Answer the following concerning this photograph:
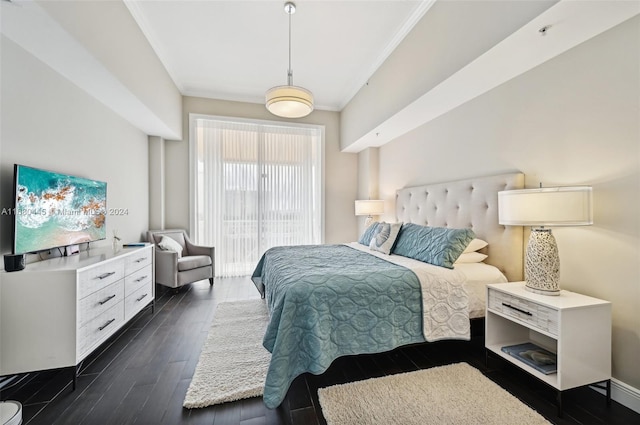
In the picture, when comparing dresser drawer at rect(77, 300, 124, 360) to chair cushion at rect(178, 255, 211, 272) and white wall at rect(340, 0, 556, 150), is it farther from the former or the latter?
white wall at rect(340, 0, 556, 150)

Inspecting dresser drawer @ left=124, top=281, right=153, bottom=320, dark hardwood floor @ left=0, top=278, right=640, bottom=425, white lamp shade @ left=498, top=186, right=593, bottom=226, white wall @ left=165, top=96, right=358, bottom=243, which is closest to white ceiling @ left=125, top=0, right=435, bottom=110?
white wall @ left=165, top=96, right=358, bottom=243

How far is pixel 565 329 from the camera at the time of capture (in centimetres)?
145

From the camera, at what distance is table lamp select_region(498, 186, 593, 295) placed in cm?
153

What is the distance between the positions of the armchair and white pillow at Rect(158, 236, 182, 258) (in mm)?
44

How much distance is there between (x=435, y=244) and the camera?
2.33 meters

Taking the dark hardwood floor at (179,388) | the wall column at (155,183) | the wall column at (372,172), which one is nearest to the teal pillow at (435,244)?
the dark hardwood floor at (179,388)

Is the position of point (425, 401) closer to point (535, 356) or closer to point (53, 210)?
point (535, 356)

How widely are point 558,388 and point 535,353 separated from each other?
318mm

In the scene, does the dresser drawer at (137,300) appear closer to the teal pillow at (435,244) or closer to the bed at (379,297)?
the bed at (379,297)

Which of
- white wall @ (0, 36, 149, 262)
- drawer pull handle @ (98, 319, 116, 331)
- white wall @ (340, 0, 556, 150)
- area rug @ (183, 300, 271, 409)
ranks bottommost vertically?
area rug @ (183, 300, 271, 409)

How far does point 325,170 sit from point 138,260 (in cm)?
328

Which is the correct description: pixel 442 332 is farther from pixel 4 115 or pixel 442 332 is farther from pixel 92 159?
pixel 92 159

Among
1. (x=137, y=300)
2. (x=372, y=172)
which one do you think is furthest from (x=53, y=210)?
(x=372, y=172)

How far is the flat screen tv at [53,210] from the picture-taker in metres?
1.73
